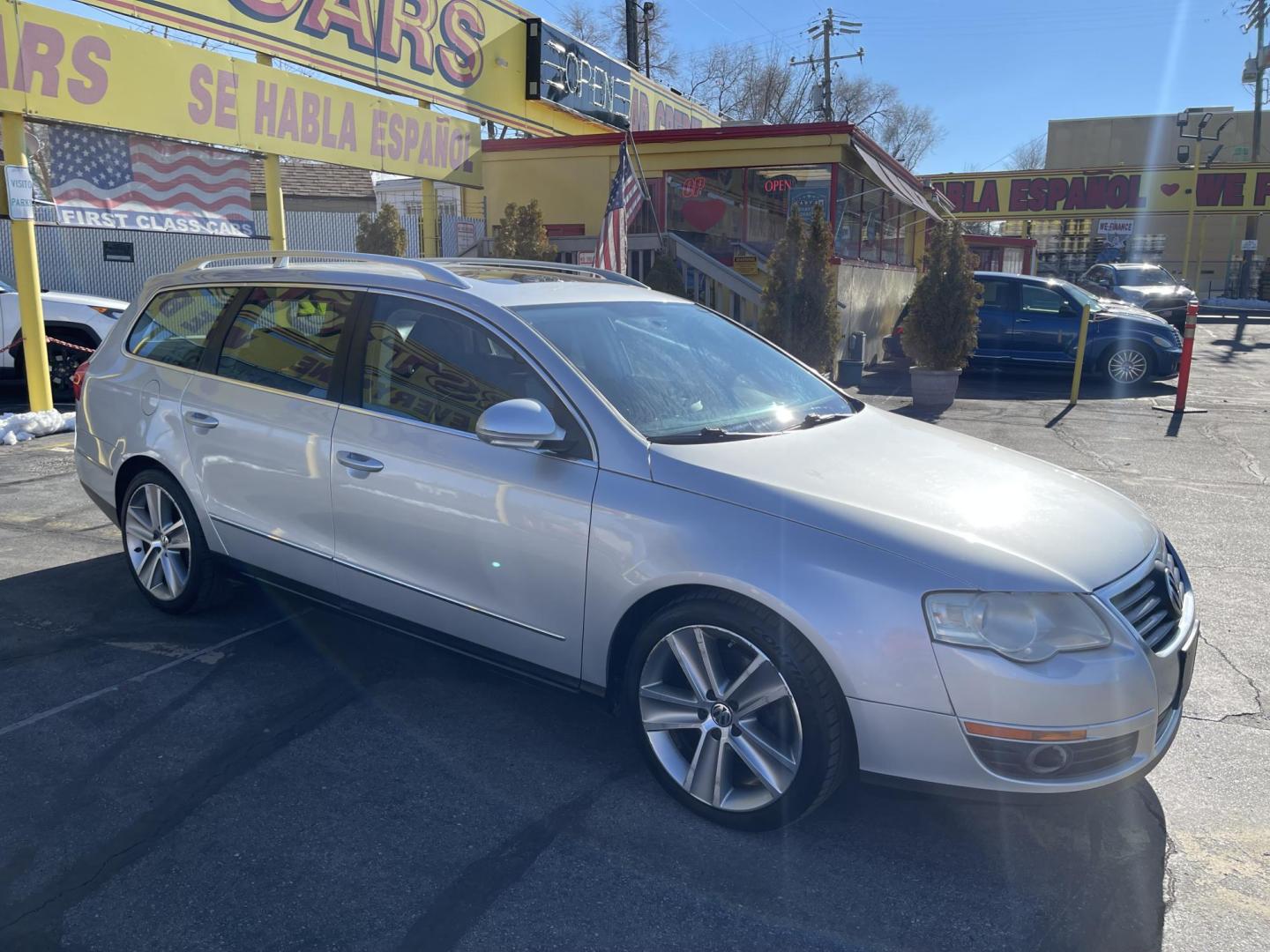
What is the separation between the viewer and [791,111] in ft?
175

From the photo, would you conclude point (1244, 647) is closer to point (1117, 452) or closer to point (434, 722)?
point (434, 722)

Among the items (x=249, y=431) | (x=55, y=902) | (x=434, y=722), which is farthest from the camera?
(x=249, y=431)

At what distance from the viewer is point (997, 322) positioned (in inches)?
567

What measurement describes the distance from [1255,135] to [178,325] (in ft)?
154

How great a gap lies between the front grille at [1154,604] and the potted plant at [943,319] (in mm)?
8657

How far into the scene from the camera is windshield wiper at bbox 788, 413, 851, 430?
3.74 meters

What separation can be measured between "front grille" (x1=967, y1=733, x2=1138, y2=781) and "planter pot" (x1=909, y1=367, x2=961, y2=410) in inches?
365

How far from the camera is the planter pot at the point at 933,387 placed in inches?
458

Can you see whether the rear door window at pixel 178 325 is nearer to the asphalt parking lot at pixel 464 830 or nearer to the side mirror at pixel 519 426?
the asphalt parking lot at pixel 464 830

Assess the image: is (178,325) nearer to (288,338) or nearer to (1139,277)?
(288,338)

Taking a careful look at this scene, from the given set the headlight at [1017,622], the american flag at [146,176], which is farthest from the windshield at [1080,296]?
the headlight at [1017,622]

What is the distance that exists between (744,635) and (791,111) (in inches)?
2164

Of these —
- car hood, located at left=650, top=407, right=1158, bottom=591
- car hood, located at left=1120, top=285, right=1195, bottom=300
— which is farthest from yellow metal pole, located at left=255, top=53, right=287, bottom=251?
car hood, located at left=1120, top=285, right=1195, bottom=300

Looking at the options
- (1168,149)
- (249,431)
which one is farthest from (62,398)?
(1168,149)
